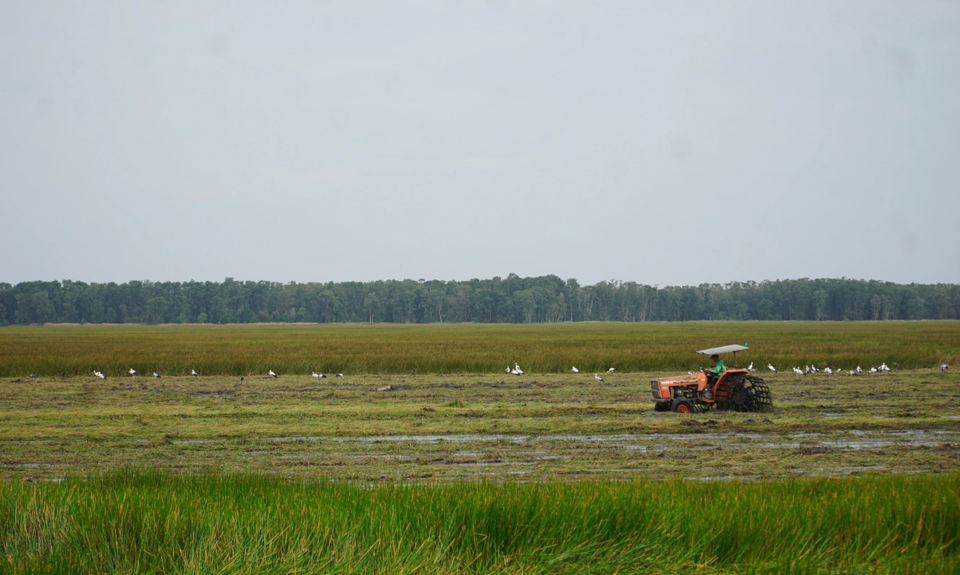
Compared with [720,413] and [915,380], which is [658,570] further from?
[915,380]

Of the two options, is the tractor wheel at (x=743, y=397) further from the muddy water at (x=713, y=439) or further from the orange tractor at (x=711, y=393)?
the muddy water at (x=713, y=439)

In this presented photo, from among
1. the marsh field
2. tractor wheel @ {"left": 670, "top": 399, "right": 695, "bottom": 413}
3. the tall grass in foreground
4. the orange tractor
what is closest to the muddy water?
the marsh field

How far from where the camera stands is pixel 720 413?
18.9m

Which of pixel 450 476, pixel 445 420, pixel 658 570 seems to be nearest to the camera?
pixel 658 570

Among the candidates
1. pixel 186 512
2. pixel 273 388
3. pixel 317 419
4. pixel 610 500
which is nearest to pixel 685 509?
pixel 610 500

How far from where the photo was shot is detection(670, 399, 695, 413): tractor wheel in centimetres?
1875

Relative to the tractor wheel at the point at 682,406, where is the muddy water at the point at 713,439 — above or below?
below

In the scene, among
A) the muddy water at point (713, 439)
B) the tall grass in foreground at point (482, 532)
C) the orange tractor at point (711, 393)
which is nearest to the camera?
the tall grass in foreground at point (482, 532)

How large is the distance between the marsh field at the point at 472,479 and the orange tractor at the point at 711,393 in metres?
0.58

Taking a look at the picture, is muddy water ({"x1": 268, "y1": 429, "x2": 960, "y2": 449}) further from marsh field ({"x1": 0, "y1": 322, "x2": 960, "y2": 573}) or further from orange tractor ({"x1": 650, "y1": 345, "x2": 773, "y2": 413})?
orange tractor ({"x1": 650, "y1": 345, "x2": 773, "y2": 413})

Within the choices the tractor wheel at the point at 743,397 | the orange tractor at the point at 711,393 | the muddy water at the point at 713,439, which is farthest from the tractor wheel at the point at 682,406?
the muddy water at the point at 713,439

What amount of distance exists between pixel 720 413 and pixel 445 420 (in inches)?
268

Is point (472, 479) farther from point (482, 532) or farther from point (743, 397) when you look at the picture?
point (743, 397)

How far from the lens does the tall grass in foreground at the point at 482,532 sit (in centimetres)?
674
